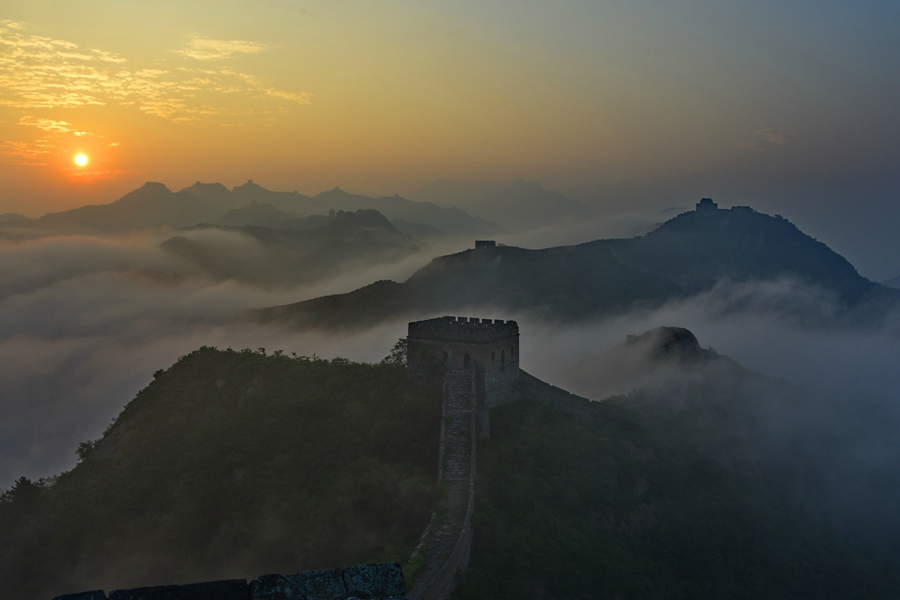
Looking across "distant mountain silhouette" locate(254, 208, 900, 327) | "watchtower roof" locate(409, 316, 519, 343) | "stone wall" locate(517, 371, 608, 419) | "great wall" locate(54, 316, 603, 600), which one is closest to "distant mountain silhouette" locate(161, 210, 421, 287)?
"distant mountain silhouette" locate(254, 208, 900, 327)

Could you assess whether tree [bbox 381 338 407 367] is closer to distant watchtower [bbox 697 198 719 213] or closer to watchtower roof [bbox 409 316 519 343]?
watchtower roof [bbox 409 316 519 343]

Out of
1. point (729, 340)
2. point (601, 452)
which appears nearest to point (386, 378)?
point (601, 452)

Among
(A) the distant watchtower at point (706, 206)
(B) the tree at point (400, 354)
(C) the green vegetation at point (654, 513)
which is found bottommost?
(C) the green vegetation at point (654, 513)

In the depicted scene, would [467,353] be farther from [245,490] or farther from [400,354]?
[245,490]

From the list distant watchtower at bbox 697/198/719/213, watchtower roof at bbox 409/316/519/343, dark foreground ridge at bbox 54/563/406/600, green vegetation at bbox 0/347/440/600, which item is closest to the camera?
dark foreground ridge at bbox 54/563/406/600

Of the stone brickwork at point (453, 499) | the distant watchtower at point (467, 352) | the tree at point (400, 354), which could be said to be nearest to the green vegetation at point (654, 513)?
the stone brickwork at point (453, 499)

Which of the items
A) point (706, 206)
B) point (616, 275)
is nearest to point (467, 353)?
point (616, 275)

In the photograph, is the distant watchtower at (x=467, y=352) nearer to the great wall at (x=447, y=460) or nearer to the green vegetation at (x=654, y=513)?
the great wall at (x=447, y=460)
